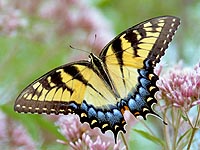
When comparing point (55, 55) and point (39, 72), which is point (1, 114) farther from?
point (55, 55)

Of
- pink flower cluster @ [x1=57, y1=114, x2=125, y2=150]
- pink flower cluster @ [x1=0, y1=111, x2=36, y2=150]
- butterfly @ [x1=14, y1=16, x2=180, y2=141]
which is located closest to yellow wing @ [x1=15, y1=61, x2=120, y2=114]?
butterfly @ [x1=14, y1=16, x2=180, y2=141]

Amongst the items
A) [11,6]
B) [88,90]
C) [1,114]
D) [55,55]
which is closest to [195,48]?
[55,55]

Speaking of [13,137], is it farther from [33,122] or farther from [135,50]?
[135,50]

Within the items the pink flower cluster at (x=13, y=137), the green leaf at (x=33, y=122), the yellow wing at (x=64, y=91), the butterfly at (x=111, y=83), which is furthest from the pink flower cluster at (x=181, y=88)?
the pink flower cluster at (x=13, y=137)

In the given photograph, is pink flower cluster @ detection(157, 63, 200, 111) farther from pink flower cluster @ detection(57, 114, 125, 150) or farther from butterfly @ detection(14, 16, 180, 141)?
pink flower cluster @ detection(57, 114, 125, 150)

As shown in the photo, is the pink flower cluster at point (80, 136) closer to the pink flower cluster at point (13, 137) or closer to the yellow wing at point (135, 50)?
the yellow wing at point (135, 50)

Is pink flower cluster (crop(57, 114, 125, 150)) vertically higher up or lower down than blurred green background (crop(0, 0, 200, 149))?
lower down
